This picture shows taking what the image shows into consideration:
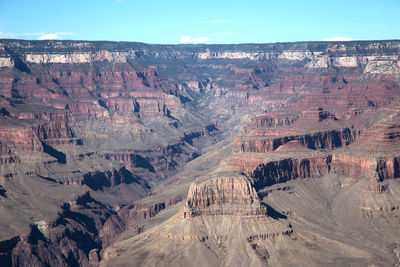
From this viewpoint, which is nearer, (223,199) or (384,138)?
(223,199)

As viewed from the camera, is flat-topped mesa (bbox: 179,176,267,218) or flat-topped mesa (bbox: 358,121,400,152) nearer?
flat-topped mesa (bbox: 179,176,267,218)

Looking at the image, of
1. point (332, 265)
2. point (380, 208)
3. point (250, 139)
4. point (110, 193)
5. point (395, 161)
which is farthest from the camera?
point (110, 193)

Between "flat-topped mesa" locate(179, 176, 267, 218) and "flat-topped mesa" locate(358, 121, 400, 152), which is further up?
"flat-topped mesa" locate(358, 121, 400, 152)

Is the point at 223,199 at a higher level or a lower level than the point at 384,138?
lower

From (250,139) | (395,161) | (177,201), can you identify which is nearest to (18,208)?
(177,201)

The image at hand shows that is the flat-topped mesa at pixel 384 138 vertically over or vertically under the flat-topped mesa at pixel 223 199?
over

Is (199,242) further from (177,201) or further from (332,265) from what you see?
(177,201)

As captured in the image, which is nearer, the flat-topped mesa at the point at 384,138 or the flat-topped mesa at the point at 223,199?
the flat-topped mesa at the point at 223,199

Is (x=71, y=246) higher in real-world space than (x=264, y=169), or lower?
lower
